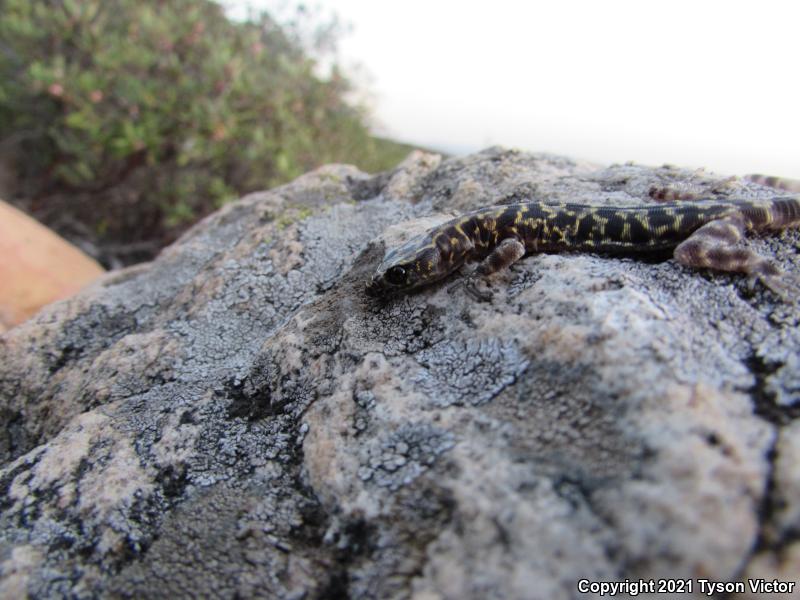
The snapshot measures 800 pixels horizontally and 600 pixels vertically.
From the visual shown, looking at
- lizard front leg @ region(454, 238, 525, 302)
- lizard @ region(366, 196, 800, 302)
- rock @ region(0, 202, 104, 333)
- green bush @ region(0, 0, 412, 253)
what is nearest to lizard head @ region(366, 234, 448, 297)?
lizard @ region(366, 196, 800, 302)

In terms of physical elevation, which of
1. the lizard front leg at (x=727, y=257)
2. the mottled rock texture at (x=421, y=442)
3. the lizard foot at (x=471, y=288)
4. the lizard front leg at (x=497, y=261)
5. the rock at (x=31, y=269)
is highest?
the lizard front leg at (x=727, y=257)

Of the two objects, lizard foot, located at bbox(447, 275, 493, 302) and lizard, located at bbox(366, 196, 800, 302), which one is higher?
lizard, located at bbox(366, 196, 800, 302)

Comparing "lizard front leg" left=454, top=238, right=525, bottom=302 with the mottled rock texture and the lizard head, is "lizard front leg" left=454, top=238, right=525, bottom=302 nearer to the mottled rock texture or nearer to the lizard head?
the mottled rock texture

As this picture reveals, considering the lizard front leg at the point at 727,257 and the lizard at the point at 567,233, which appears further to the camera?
the lizard at the point at 567,233

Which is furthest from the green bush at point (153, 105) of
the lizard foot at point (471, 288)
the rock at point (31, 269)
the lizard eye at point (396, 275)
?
the lizard foot at point (471, 288)

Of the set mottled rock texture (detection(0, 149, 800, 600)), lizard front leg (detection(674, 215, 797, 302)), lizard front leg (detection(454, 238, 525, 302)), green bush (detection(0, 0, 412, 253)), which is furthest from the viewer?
green bush (detection(0, 0, 412, 253))

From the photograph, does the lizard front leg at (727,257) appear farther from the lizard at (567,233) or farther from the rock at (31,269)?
the rock at (31,269)

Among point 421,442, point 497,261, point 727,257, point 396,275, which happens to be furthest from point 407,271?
point 727,257

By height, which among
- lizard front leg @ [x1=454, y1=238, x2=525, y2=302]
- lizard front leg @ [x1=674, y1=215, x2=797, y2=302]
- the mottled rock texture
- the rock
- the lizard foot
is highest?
lizard front leg @ [x1=674, y1=215, x2=797, y2=302]
